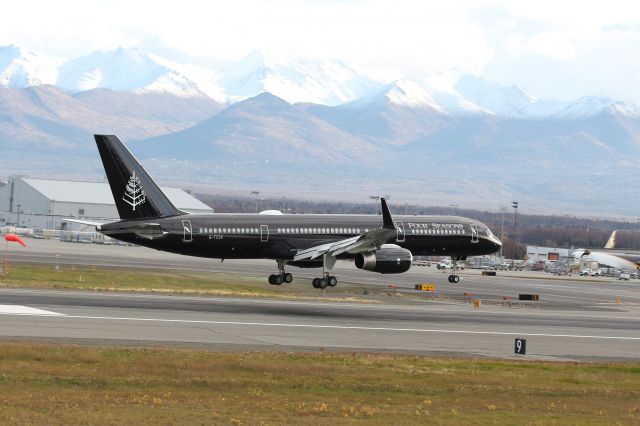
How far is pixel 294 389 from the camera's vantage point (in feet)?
106

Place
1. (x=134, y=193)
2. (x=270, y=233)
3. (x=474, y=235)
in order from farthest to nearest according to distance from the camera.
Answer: (x=474, y=235) < (x=270, y=233) < (x=134, y=193)

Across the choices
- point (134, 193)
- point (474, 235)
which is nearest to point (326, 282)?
point (134, 193)

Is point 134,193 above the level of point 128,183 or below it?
below

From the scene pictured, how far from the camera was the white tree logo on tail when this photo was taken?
63016mm

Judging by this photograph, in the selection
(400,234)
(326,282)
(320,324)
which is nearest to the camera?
(320,324)

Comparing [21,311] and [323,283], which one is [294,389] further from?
[323,283]

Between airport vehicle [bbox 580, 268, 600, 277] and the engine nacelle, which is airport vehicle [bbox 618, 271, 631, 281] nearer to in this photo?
airport vehicle [bbox 580, 268, 600, 277]

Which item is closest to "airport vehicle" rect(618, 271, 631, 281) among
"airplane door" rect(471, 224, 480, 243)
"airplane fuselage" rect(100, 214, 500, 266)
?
"airplane door" rect(471, 224, 480, 243)

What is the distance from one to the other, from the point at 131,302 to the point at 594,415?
31.5 meters

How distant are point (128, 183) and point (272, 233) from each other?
957 cm

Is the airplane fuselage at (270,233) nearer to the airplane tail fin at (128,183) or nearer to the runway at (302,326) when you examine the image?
the airplane tail fin at (128,183)

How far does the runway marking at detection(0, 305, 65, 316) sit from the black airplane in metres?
13.2

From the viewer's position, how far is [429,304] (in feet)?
235

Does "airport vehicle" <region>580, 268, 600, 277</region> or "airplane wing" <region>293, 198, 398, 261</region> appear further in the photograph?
"airport vehicle" <region>580, 268, 600, 277</region>
